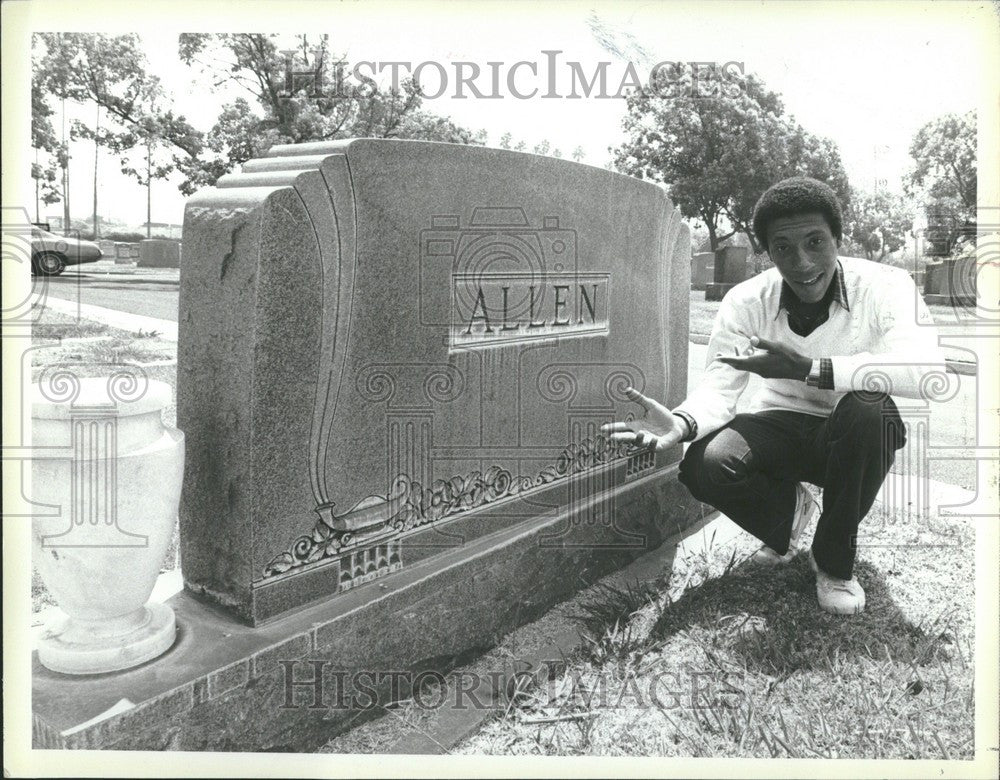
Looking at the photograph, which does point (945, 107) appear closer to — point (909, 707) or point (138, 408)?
point (909, 707)

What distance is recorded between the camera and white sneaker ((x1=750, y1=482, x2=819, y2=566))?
3.35 metres

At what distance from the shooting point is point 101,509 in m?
2.08

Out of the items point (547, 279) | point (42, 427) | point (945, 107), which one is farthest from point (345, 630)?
point (945, 107)

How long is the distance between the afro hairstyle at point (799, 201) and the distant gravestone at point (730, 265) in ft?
4.18

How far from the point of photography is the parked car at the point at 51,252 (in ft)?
8.14

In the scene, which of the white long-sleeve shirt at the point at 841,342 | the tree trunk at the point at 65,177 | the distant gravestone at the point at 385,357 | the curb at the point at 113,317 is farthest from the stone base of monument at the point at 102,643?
the white long-sleeve shirt at the point at 841,342

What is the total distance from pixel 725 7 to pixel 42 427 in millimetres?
2253

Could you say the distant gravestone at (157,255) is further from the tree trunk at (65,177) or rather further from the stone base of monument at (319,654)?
the stone base of monument at (319,654)

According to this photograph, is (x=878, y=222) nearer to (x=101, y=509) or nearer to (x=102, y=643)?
(x=101, y=509)

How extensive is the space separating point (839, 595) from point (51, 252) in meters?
2.91

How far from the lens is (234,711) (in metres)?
2.23

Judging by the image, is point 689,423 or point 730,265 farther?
point 730,265

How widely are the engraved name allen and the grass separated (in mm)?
1118

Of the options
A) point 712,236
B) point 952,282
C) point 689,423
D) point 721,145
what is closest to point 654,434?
point 689,423
